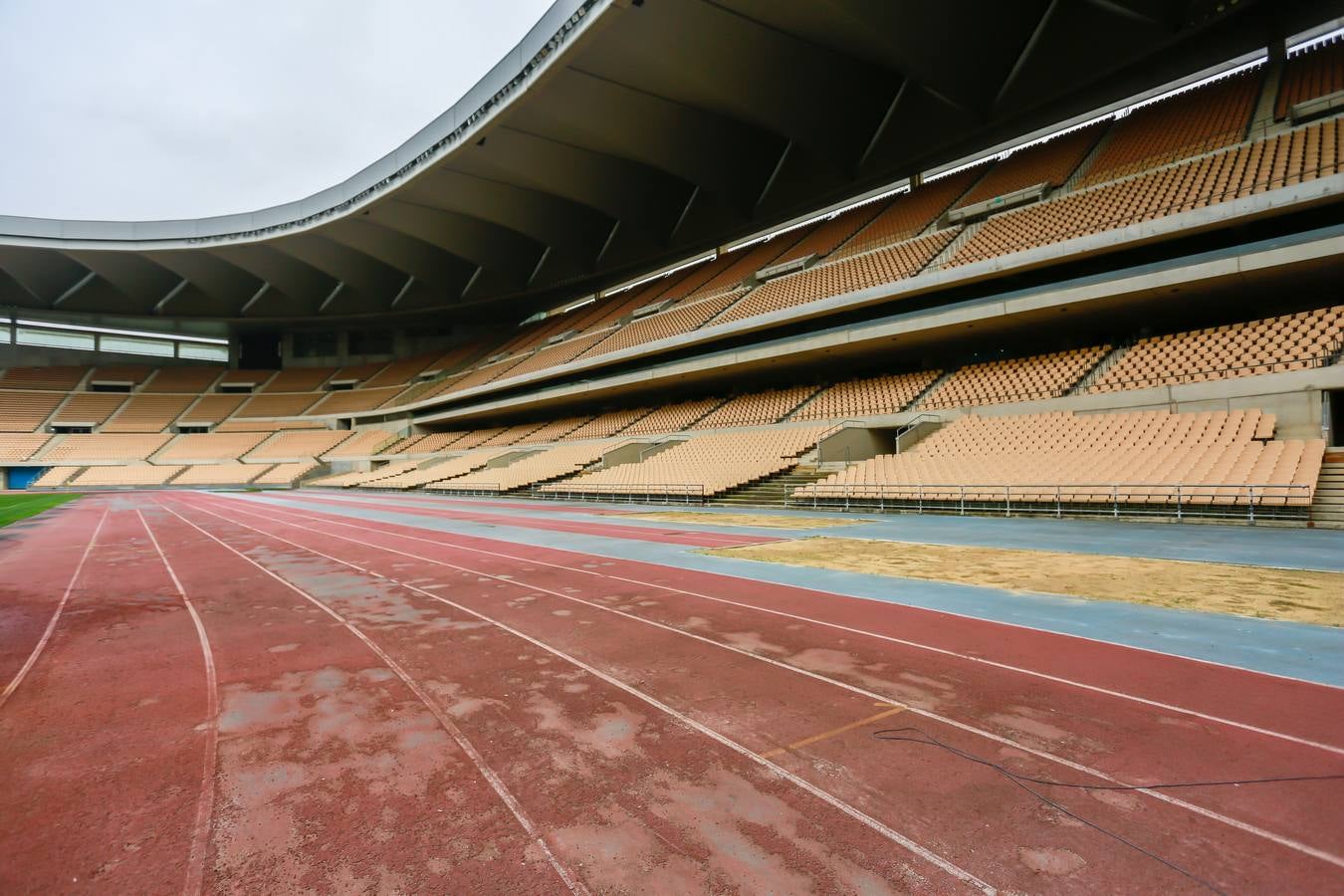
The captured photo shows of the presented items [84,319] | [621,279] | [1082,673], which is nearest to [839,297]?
[1082,673]

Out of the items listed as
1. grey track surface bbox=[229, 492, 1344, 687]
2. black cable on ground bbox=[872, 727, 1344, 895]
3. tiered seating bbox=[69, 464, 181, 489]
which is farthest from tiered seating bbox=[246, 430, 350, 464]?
black cable on ground bbox=[872, 727, 1344, 895]

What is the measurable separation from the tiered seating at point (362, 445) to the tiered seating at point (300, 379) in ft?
34.8

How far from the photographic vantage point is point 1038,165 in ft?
73.8

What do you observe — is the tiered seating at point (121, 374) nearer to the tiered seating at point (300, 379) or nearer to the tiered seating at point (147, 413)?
the tiered seating at point (147, 413)

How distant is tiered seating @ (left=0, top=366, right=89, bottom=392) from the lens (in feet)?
155

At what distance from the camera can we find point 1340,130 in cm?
1474

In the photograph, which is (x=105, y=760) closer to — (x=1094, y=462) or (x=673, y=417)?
(x=1094, y=462)

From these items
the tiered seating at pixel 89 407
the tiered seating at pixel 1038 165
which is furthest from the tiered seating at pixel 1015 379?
the tiered seating at pixel 89 407

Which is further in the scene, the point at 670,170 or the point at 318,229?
the point at 318,229

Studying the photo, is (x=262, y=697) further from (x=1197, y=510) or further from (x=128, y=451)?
(x=128, y=451)

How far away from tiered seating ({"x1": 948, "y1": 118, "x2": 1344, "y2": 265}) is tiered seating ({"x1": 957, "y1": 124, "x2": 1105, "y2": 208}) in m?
2.08

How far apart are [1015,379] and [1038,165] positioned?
10.2m

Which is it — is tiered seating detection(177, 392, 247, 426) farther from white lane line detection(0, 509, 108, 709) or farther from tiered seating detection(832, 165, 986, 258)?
tiered seating detection(832, 165, 986, 258)

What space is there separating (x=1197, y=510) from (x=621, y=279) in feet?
117
